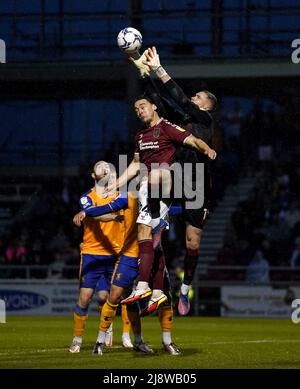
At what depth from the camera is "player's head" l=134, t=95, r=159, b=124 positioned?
13859 mm

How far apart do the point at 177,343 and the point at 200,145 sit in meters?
3.74

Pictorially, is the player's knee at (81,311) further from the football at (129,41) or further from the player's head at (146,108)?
the football at (129,41)

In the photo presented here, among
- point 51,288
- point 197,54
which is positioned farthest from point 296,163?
point 51,288

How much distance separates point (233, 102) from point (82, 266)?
20566mm

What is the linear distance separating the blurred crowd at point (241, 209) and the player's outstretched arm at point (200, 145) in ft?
41.9

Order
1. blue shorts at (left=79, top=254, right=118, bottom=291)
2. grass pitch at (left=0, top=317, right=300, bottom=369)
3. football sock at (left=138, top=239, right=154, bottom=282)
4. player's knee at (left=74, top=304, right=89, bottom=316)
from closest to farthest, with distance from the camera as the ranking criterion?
grass pitch at (left=0, top=317, right=300, bottom=369)
football sock at (left=138, top=239, right=154, bottom=282)
player's knee at (left=74, top=304, right=89, bottom=316)
blue shorts at (left=79, top=254, right=118, bottom=291)

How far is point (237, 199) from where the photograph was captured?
3378 cm

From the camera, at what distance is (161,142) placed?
13.9m

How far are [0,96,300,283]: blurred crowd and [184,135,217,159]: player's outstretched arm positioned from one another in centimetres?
1278

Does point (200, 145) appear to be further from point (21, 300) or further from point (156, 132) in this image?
point (21, 300)

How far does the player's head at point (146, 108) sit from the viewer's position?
13.9m

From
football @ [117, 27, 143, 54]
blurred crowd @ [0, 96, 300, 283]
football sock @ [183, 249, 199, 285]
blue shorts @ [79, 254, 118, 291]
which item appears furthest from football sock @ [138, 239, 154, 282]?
blurred crowd @ [0, 96, 300, 283]

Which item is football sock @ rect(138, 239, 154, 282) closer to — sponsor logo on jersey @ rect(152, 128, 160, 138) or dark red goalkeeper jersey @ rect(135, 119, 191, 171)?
dark red goalkeeper jersey @ rect(135, 119, 191, 171)
